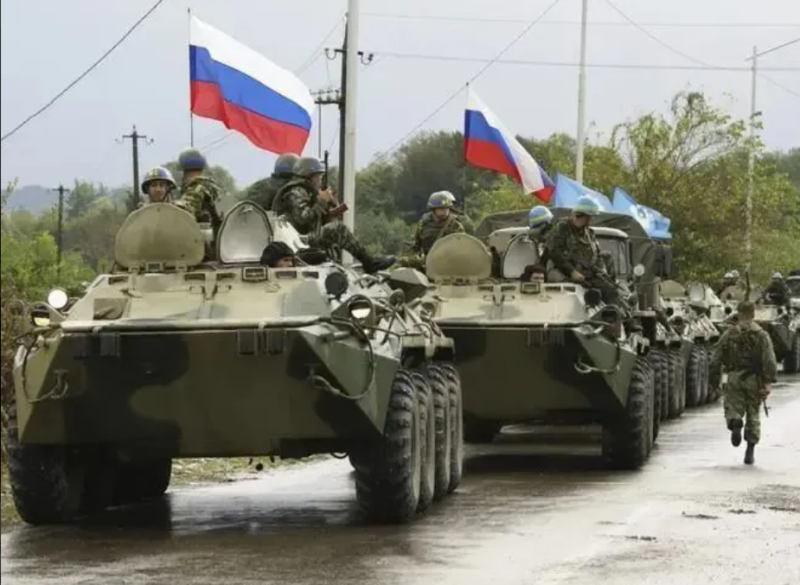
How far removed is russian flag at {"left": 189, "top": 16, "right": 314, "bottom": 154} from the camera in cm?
1902

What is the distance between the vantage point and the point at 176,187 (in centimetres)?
1230

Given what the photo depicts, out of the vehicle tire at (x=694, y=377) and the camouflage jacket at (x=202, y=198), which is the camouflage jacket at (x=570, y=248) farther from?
the vehicle tire at (x=694, y=377)

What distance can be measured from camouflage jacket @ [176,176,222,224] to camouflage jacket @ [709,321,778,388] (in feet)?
19.1

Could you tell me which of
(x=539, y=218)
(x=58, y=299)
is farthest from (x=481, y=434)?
(x=58, y=299)

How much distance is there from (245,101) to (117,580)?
37.1 feet

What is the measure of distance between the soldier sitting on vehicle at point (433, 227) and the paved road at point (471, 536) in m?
2.16

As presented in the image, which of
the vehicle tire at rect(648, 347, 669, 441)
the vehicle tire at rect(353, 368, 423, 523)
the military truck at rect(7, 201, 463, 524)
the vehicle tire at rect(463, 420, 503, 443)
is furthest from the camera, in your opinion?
the vehicle tire at rect(648, 347, 669, 441)

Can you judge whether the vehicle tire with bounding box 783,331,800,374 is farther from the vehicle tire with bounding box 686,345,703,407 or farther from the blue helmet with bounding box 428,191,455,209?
the blue helmet with bounding box 428,191,455,209

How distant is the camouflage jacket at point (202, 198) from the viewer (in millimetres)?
12109

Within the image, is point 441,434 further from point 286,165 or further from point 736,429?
point 736,429

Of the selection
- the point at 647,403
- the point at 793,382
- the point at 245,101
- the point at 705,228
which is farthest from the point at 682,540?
the point at 705,228

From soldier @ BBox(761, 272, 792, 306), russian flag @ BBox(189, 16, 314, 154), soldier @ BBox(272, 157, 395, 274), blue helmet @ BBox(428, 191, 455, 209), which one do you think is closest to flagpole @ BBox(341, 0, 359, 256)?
russian flag @ BBox(189, 16, 314, 154)

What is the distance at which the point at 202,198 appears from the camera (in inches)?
479

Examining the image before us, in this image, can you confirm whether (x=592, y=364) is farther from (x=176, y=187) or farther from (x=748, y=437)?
(x=176, y=187)
